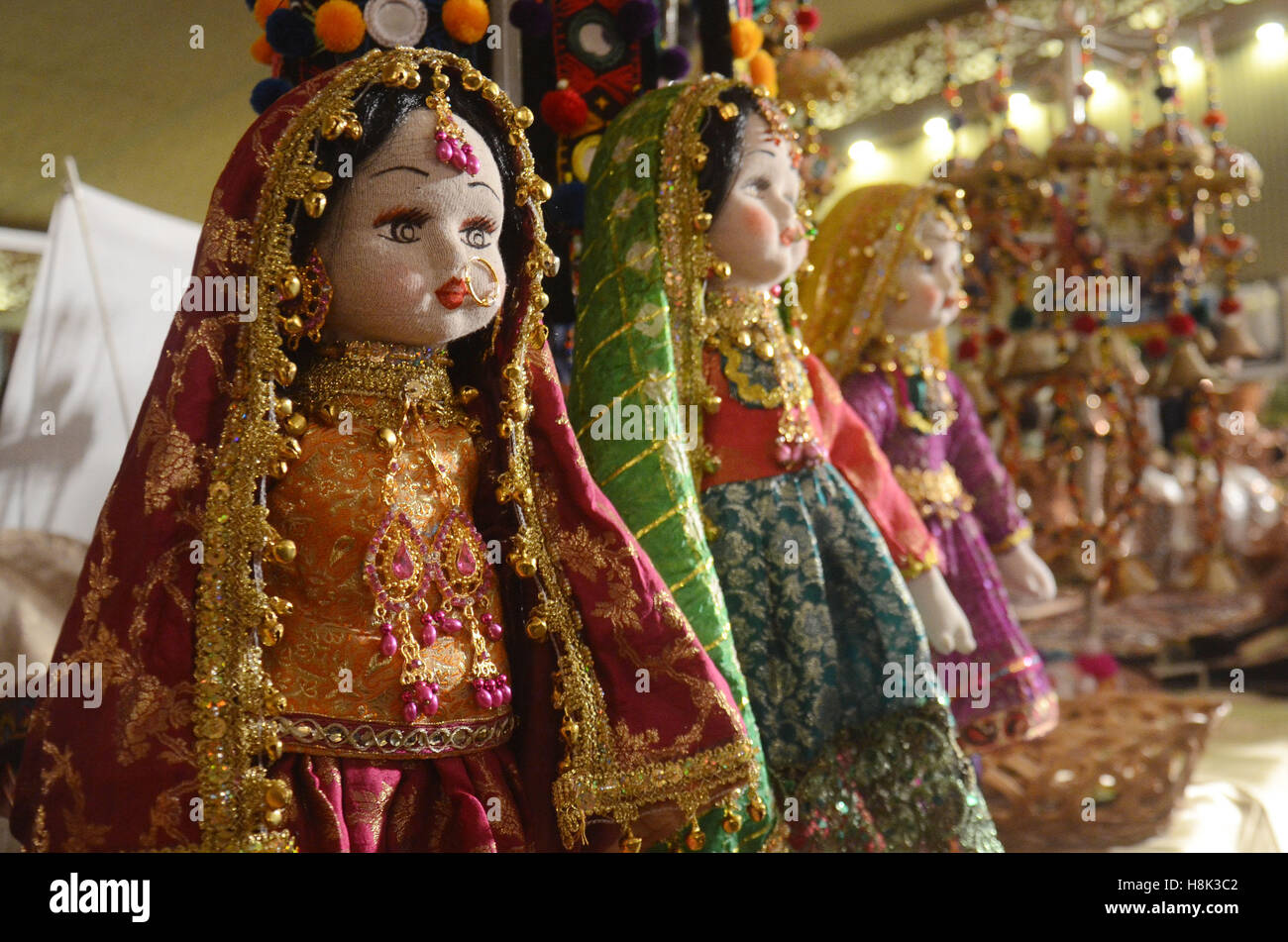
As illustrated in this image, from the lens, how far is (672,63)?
2207 millimetres

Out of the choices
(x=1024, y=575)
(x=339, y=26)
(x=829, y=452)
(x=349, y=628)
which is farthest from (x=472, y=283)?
(x=1024, y=575)

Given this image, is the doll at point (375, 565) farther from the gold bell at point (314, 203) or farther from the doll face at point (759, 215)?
the doll face at point (759, 215)

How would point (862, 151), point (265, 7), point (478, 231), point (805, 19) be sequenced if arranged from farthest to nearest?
point (862, 151), point (805, 19), point (265, 7), point (478, 231)

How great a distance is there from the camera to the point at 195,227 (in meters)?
1.77

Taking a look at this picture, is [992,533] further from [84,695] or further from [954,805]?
[84,695]

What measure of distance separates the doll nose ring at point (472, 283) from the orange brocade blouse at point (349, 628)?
201mm

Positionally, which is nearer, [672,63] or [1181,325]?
[672,63]

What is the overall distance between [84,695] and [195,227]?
32.4 inches

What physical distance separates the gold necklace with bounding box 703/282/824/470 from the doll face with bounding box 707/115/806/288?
0.04 m

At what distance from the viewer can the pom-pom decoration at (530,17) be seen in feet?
6.51

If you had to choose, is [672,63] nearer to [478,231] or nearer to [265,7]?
[265,7]

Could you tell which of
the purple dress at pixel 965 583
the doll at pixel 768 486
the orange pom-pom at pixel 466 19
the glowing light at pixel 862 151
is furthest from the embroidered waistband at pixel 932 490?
the glowing light at pixel 862 151

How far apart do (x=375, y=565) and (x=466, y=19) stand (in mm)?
904
